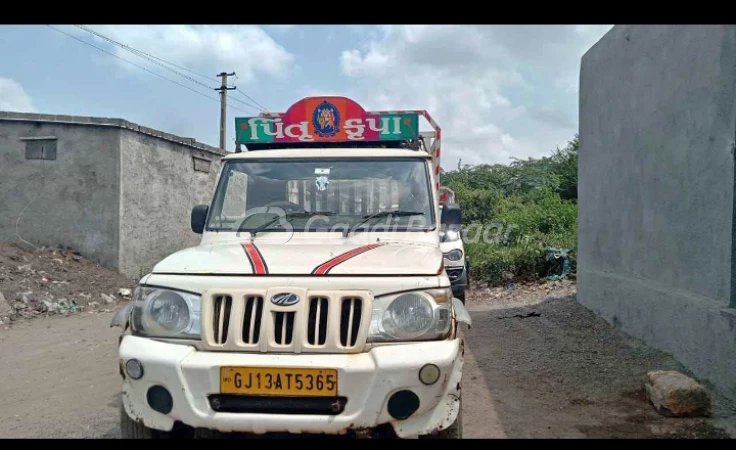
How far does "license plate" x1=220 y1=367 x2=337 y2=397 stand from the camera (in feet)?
8.43

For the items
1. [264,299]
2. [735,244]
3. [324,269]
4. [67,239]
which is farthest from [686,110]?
[67,239]

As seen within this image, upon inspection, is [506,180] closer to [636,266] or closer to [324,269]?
[636,266]

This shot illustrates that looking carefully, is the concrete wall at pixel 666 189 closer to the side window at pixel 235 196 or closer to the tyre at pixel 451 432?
the tyre at pixel 451 432

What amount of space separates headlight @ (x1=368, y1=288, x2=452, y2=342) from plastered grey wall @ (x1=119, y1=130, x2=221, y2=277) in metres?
8.34

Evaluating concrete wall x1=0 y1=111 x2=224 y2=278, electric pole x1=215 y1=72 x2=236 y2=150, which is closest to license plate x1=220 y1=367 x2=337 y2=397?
concrete wall x1=0 y1=111 x2=224 y2=278

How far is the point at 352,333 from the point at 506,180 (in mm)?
24875

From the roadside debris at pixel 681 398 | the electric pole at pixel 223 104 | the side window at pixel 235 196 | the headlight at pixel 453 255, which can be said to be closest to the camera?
the roadside debris at pixel 681 398

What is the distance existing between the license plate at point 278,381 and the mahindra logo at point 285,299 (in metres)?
0.30

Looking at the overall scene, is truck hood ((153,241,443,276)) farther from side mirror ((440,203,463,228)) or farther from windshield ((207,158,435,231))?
side mirror ((440,203,463,228))

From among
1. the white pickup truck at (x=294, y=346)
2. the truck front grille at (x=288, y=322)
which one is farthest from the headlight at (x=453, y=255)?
the truck front grille at (x=288, y=322)

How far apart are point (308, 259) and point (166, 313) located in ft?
2.48

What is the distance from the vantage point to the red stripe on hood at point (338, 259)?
2.89 m
